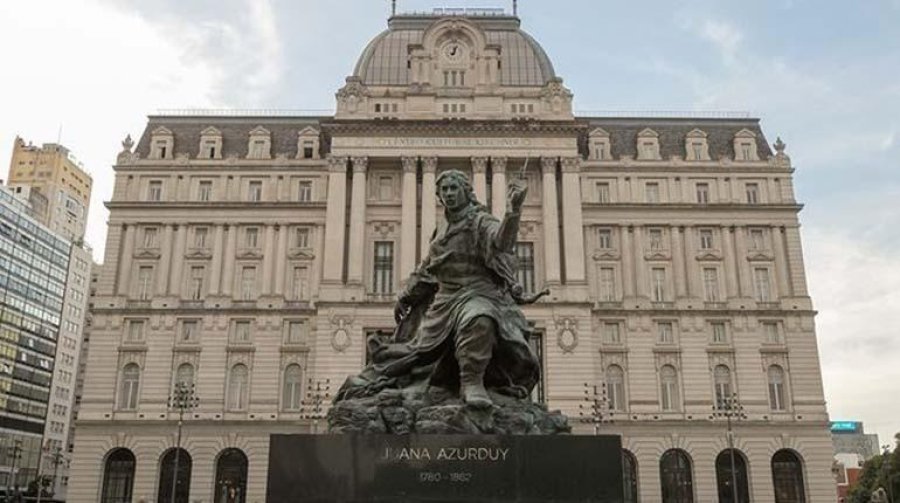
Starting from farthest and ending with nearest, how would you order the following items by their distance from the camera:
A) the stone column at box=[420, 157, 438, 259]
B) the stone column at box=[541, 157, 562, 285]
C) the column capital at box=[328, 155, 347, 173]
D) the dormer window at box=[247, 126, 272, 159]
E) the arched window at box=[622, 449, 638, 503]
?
the dormer window at box=[247, 126, 272, 159] < the column capital at box=[328, 155, 347, 173] < the stone column at box=[420, 157, 438, 259] < the stone column at box=[541, 157, 562, 285] < the arched window at box=[622, 449, 638, 503]

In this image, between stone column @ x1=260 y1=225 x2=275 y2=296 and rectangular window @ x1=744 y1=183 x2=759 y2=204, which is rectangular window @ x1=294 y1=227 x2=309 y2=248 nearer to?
stone column @ x1=260 y1=225 x2=275 y2=296

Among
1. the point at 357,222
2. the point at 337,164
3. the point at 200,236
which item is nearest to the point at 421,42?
the point at 337,164

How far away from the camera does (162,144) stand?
206 ft

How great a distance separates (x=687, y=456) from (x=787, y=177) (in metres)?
22.0

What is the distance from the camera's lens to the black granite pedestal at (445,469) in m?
10.8

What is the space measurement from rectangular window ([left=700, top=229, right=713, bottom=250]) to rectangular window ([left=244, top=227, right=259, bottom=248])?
104ft

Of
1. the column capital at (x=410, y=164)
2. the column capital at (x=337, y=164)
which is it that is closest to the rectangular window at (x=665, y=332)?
the column capital at (x=410, y=164)

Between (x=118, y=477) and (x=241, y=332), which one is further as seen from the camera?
(x=241, y=332)

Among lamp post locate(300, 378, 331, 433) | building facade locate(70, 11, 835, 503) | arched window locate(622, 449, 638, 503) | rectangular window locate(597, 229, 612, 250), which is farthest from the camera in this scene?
rectangular window locate(597, 229, 612, 250)

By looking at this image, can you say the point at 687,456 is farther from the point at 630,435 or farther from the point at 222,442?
the point at 222,442

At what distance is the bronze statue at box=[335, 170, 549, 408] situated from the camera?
11.7 metres

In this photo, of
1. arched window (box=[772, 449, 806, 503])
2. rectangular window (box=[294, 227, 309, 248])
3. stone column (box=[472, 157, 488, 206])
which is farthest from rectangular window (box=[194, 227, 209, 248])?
arched window (box=[772, 449, 806, 503])

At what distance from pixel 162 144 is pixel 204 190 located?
17.7ft

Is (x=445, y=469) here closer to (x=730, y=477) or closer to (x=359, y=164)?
(x=359, y=164)
